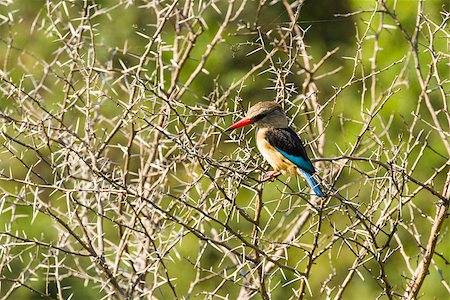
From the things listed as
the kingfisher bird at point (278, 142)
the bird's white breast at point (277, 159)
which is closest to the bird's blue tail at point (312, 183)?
the kingfisher bird at point (278, 142)

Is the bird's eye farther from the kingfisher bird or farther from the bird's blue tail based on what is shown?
the bird's blue tail

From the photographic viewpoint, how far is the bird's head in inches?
149

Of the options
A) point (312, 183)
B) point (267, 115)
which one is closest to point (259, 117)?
point (267, 115)

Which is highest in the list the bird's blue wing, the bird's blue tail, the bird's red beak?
the bird's blue wing

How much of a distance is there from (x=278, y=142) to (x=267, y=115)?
0.20m

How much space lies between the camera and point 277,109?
3855 millimetres

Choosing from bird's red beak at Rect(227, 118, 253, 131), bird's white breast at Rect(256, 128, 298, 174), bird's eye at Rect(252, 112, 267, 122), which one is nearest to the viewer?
bird's red beak at Rect(227, 118, 253, 131)

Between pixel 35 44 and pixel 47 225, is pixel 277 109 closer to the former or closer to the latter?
pixel 47 225

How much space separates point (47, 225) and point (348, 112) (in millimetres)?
3122

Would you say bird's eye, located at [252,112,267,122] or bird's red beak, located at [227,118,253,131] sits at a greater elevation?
bird's eye, located at [252,112,267,122]

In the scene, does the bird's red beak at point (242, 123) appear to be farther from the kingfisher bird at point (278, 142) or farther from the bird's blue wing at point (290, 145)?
the bird's blue wing at point (290, 145)

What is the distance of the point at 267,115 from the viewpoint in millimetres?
3846

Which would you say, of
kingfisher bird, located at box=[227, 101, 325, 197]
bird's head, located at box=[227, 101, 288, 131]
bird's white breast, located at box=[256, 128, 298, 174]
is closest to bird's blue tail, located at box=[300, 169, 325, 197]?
kingfisher bird, located at box=[227, 101, 325, 197]

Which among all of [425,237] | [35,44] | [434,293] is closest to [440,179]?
[425,237]
